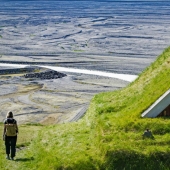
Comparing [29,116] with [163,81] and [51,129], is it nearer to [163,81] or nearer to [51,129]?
[51,129]

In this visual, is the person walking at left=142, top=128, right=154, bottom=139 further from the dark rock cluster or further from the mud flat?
the dark rock cluster

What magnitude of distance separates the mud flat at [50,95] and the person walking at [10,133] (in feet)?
47.8

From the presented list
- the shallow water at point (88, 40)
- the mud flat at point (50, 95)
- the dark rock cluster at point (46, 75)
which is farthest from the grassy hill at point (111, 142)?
the shallow water at point (88, 40)

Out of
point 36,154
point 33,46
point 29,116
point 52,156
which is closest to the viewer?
point 52,156

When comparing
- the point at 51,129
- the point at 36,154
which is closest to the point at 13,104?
the point at 51,129

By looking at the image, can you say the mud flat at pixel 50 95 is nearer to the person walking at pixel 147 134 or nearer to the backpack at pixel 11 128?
the backpack at pixel 11 128

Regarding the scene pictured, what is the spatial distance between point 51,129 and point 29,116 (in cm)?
1305

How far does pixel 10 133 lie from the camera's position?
35.6 ft

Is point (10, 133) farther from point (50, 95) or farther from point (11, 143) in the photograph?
point (50, 95)

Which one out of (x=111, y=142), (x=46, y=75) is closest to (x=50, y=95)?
(x=46, y=75)

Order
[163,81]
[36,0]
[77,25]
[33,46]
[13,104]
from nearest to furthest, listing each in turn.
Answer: [163,81]
[13,104]
[33,46]
[77,25]
[36,0]

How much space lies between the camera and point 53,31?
226 feet

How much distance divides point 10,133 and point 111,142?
272 cm

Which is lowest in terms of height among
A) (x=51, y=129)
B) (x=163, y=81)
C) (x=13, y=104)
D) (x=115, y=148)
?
(x=13, y=104)
